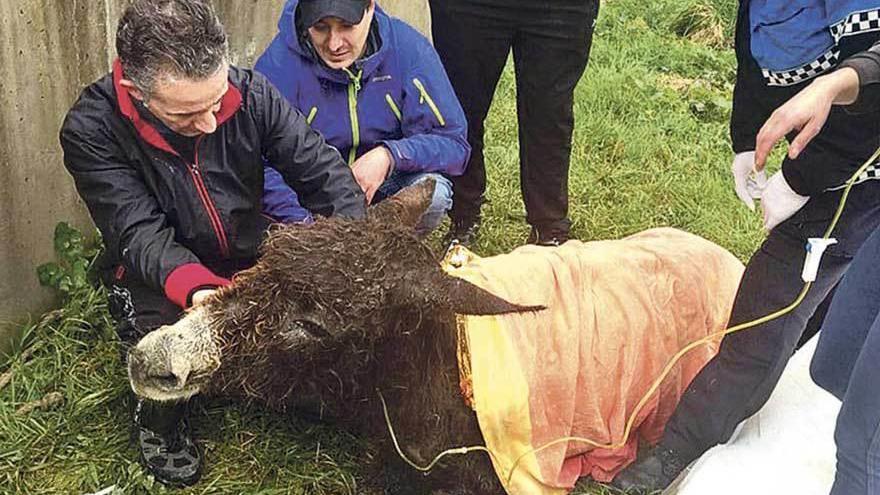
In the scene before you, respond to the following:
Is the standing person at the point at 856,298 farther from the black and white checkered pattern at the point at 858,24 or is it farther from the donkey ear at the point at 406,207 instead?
the donkey ear at the point at 406,207

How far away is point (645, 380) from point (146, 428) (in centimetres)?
198

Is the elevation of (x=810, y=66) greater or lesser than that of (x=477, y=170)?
greater

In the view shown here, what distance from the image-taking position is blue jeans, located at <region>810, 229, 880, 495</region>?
2.51 m

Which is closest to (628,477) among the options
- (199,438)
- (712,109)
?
(199,438)

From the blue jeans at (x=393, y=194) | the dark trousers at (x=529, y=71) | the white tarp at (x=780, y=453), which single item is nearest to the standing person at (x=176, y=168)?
the blue jeans at (x=393, y=194)

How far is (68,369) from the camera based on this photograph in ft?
13.3

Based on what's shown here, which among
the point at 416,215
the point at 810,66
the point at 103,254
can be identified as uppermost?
the point at 810,66

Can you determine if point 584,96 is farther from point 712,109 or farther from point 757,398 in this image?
point 757,398

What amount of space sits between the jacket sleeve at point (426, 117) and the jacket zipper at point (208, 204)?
3.00ft

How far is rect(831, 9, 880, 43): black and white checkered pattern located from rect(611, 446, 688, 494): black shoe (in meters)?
1.71

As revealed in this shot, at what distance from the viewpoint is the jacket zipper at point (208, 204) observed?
363 cm

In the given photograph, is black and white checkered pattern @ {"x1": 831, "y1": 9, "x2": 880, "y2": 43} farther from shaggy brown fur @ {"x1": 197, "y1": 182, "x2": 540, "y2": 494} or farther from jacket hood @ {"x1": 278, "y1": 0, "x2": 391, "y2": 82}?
jacket hood @ {"x1": 278, "y1": 0, "x2": 391, "y2": 82}

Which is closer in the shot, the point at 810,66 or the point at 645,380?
the point at 810,66

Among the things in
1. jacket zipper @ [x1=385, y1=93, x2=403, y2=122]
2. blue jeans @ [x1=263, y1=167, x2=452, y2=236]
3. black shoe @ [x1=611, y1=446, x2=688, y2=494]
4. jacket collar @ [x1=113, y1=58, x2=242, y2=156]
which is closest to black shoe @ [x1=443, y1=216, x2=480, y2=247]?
blue jeans @ [x1=263, y1=167, x2=452, y2=236]
